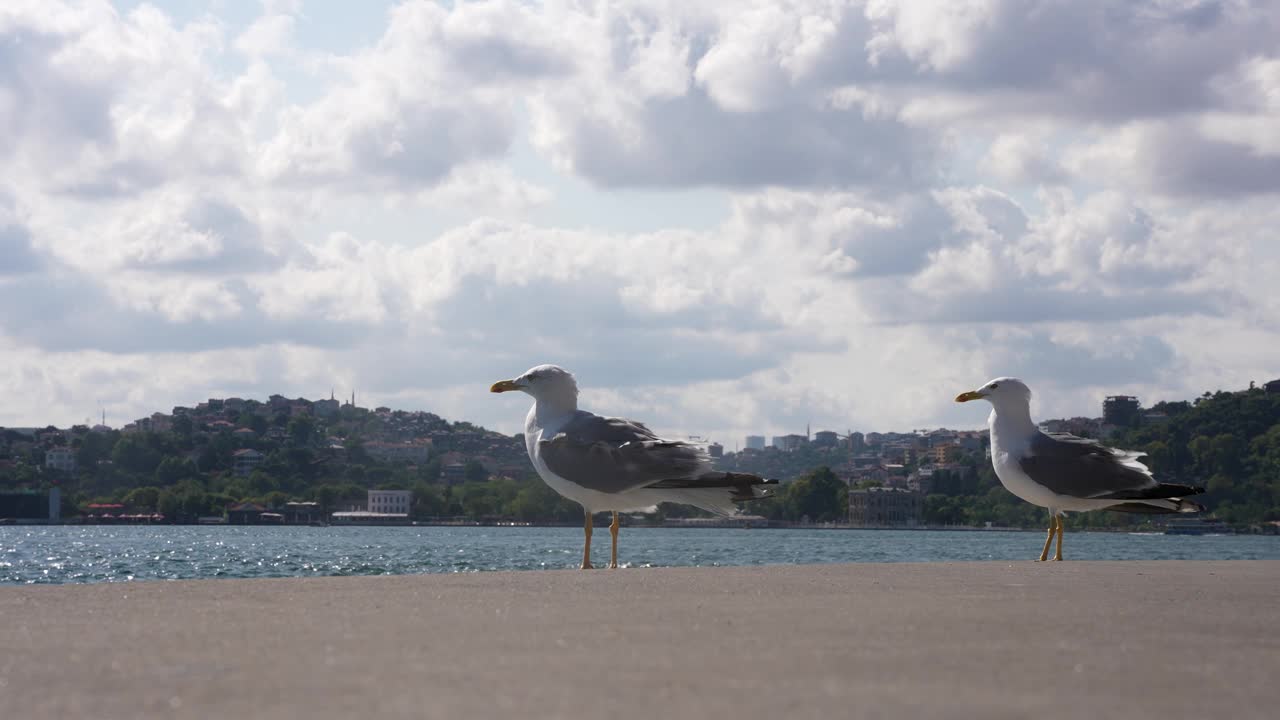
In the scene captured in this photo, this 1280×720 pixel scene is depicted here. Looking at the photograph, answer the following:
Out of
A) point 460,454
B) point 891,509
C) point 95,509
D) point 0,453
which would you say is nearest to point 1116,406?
point 891,509

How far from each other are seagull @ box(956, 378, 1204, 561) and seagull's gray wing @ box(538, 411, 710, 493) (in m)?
3.04

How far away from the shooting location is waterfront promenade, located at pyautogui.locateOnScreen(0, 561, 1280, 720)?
337cm

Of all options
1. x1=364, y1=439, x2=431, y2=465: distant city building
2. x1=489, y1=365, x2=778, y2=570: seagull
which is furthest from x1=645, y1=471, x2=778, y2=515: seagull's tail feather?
x1=364, y1=439, x2=431, y2=465: distant city building

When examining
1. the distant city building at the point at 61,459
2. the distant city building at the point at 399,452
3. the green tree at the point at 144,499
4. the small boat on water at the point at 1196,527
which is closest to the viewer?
the small boat on water at the point at 1196,527

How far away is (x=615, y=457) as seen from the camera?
9.92m

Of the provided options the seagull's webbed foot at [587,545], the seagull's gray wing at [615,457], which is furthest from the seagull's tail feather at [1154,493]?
the seagull's webbed foot at [587,545]

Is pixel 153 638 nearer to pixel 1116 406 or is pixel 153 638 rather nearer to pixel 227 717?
pixel 227 717

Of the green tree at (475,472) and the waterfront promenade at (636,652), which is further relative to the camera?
the green tree at (475,472)

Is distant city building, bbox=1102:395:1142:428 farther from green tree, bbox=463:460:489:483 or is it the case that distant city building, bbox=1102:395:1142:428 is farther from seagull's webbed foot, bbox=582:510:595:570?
seagull's webbed foot, bbox=582:510:595:570

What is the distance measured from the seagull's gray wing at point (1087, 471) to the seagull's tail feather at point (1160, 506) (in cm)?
13

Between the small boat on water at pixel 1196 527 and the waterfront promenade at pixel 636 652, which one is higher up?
the waterfront promenade at pixel 636 652

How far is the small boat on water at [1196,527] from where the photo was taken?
115062mm

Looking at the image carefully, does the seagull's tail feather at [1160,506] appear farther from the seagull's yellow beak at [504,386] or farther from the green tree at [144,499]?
the green tree at [144,499]

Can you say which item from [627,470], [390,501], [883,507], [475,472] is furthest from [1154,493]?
[475,472]
